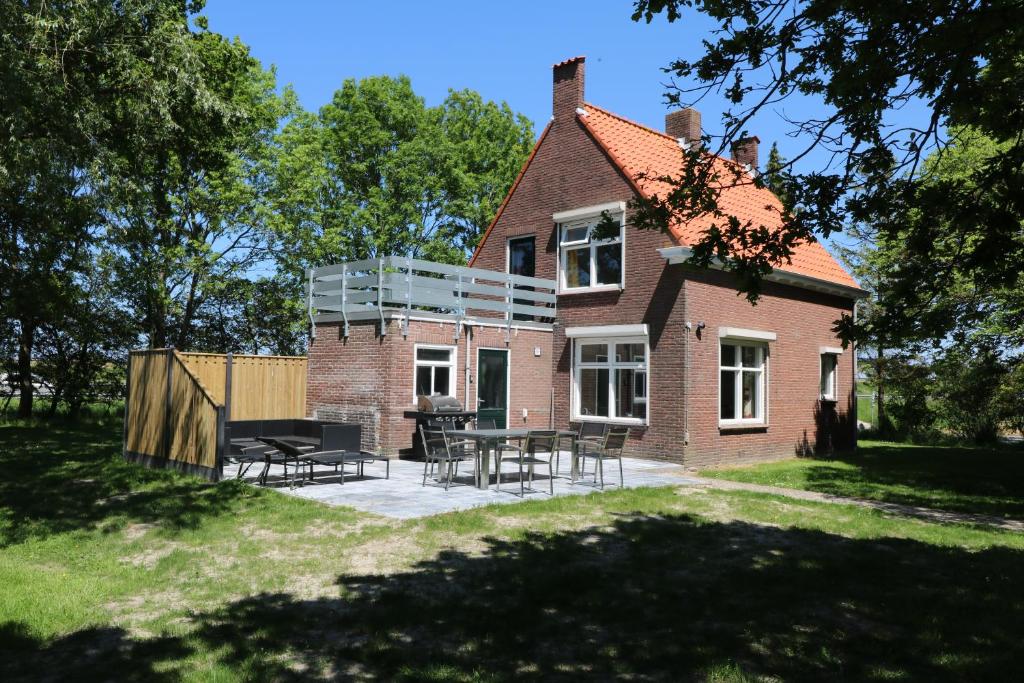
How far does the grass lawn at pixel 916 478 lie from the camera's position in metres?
11.4

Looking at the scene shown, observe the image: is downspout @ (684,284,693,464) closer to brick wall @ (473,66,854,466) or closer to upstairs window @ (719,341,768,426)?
brick wall @ (473,66,854,466)

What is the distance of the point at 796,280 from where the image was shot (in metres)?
18.4

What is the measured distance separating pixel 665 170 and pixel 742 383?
18.4 feet

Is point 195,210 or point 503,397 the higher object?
point 195,210

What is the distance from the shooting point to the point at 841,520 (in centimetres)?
950

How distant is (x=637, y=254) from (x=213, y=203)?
15610mm

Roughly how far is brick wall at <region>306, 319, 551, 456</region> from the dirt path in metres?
5.33

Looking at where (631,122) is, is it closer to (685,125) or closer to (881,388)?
(685,125)

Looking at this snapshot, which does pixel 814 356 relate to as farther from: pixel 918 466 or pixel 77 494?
pixel 77 494

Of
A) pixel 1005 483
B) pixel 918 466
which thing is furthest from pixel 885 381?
pixel 1005 483

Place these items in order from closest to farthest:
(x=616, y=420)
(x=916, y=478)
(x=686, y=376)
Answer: (x=916, y=478) < (x=686, y=376) < (x=616, y=420)

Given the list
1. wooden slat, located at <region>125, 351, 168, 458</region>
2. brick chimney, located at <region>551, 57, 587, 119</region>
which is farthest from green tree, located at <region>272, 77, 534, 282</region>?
wooden slat, located at <region>125, 351, 168, 458</region>

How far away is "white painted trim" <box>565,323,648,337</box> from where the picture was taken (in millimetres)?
16219

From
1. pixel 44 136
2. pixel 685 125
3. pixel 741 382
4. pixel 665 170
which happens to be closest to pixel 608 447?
pixel 741 382
